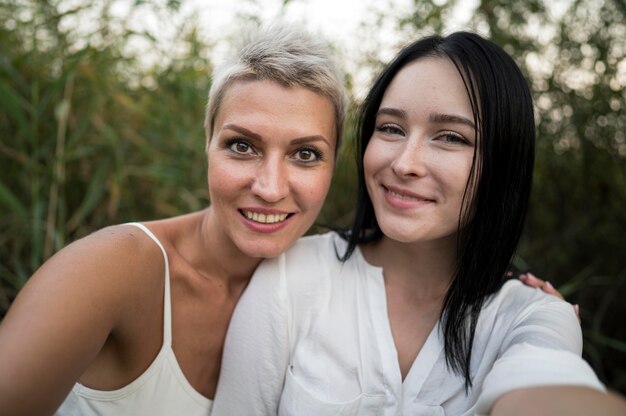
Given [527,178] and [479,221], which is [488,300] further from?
[527,178]

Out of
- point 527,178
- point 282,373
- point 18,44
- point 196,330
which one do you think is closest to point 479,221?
point 527,178

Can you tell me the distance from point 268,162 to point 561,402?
0.99 m

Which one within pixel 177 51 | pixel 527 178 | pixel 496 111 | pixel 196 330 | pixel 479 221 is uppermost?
pixel 177 51

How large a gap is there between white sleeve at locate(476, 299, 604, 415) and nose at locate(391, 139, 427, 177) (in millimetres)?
512

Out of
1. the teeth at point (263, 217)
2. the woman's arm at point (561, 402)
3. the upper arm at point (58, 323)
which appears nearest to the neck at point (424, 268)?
the teeth at point (263, 217)

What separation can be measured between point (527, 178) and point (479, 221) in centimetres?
21

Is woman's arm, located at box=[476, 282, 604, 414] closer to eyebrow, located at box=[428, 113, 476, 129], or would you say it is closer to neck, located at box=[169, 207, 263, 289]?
eyebrow, located at box=[428, 113, 476, 129]

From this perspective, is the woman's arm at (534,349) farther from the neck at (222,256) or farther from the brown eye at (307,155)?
the neck at (222,256)

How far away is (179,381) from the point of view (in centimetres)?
167

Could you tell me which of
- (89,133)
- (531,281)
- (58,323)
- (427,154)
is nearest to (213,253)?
(58,323)

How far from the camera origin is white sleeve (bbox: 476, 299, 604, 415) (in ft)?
3.66

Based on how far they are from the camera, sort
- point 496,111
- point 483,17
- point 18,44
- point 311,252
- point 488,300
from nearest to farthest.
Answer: point 496,111 → point 488,300 → point 311,252 → point 18,44 → point 483,17

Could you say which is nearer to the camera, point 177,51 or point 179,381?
point 179,381

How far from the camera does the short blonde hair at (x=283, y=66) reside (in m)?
1.65
